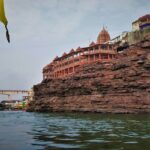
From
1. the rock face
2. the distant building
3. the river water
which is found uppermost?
the distant building

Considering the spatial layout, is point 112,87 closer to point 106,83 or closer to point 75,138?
point 106,83

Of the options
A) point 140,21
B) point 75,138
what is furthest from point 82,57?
point 75,138

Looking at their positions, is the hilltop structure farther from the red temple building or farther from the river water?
the river water

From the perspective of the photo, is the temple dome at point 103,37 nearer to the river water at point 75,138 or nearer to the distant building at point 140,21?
the distant building at point 140,21

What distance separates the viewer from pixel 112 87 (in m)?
57.3

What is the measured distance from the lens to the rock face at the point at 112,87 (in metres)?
53.0

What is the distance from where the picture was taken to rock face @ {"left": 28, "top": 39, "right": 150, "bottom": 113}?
53.0 m

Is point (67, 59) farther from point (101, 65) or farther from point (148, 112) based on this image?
point (148, 112)

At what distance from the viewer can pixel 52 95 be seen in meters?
76.9

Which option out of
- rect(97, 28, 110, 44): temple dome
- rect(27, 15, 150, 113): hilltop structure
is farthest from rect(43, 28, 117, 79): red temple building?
rect(97, 28, 110, 44): temple dome

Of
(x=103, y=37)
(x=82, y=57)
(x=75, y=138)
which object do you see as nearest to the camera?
(x=75, y=138)

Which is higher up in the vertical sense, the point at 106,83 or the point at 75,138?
the point at 106,83

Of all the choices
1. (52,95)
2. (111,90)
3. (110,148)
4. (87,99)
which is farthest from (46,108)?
(110,148)

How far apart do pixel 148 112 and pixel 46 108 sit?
34.4 metres
